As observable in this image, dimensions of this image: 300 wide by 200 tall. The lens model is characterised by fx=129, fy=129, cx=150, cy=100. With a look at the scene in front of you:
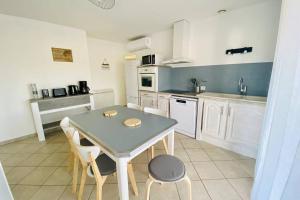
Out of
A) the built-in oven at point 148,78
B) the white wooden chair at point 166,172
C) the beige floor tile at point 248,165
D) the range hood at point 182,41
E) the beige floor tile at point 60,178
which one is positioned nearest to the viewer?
the white wooden chair at point 166,172

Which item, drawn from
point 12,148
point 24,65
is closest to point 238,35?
point 24,65

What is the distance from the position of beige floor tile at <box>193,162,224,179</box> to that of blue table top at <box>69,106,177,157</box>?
932 millimetres

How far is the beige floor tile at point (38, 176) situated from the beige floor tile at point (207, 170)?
2.09 meters

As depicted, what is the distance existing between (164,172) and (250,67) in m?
2.47

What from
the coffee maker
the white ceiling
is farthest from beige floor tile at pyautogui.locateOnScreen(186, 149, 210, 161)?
the coffee maker

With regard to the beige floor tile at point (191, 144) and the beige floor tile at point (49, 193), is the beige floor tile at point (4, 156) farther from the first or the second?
the beige floor tile at point (191, 144)

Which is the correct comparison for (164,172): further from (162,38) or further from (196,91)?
(162,38)

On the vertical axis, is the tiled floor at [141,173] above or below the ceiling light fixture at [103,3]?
below

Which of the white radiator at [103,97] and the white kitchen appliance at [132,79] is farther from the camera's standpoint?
the white radiator at [103,97]

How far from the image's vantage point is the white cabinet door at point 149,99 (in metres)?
3.38

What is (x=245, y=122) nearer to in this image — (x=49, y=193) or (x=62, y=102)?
(x=49, y=193)

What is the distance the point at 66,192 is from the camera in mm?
1527

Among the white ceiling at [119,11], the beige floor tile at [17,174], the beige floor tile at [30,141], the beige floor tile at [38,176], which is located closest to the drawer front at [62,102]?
the beige floor tile at [30,141]

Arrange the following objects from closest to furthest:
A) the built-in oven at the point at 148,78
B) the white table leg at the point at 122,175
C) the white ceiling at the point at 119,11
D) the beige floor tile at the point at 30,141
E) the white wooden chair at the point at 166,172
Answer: the white table leg at the point at 122,175 < the white wooden chair at the point at 166,172 < the white ceiling at the point at 119,11 < the beige floor tile at the point at 30,141 < the built-in oven at the point at 148,78
